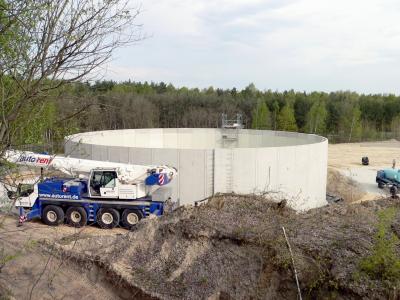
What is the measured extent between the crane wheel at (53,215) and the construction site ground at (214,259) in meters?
3.67

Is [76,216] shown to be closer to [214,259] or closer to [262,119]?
[214,259]

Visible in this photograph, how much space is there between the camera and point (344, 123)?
2172 inches

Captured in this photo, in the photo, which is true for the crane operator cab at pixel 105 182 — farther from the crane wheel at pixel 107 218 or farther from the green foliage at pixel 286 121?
the green foliage at pixel 286 121

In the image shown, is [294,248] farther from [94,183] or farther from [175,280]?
[94,183]

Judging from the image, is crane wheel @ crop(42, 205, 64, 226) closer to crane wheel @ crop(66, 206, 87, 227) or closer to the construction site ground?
crane wheel @ crop(66, 206, 87, 227)

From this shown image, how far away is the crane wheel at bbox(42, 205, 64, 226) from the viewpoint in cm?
1243

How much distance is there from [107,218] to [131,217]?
2.40 ft

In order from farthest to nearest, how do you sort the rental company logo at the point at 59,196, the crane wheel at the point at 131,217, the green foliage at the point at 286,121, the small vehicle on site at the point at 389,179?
the green foliage at the point at 286,121 → the small vehicle on site at the point at 389,179 → the rental company logo at the point at 59,196 → the crane wheel at the point at 131,217

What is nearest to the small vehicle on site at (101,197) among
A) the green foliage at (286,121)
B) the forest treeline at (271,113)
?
the forest treeline at (271,113)

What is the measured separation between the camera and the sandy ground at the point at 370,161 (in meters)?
24.2

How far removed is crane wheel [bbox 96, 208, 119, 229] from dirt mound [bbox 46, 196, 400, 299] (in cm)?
398

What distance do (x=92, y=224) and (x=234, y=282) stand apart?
6.94 meters

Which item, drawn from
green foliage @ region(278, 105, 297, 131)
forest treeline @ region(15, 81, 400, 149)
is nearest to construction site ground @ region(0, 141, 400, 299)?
forest treeline @ region(15, 81, 400, 149)

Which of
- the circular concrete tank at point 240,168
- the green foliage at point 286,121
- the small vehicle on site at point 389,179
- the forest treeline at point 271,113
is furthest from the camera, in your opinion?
the green foliage at point 286,121
